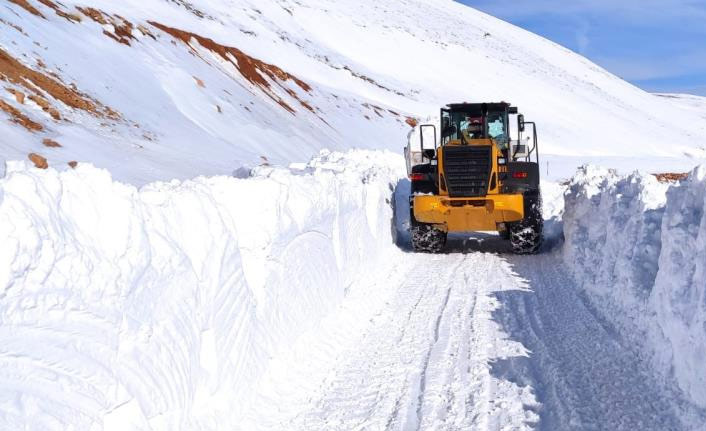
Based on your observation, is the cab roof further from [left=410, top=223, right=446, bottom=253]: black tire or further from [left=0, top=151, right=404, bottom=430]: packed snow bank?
[left=0, top=151, right=404, bottom=430]: packed snow bank

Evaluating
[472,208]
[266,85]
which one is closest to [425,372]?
[472,208]

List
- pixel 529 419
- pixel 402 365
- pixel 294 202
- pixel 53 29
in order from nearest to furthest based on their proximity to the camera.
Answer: pixel 529 419, pixel 402 365, pixel 294 202, pixel 53 29

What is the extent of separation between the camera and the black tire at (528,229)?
11453mm

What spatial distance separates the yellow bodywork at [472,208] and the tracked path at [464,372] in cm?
272

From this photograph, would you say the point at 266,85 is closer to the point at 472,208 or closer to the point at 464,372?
the point at 472,208

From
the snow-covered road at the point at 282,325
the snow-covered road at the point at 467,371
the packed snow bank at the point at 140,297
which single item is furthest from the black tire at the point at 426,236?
the packed snow bank at the point at 140,297

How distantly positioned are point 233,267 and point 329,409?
4.25 feet

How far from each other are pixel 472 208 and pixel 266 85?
24787mm

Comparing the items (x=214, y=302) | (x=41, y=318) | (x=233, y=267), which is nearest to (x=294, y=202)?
(x=233, y=267)

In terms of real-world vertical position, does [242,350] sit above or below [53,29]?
below

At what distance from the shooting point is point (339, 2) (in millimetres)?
89625

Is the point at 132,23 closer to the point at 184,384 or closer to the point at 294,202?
the point at 294,202

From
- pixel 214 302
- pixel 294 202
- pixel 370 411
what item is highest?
pixel 294 202

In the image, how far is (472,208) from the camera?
11.3m
